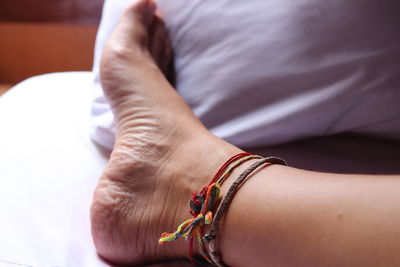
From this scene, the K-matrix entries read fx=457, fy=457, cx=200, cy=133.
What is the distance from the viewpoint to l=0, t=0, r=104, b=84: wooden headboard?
4.68 feet

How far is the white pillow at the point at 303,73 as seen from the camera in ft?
2.08

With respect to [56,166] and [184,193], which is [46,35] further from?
[184,193]

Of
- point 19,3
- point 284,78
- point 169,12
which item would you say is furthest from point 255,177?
point 19,3

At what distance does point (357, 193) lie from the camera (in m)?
0.44

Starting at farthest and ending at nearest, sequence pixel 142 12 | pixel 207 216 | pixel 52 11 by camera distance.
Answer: pixel 52 11, pixel 142 12, pixel 207 216

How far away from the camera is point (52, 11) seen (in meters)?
1.44

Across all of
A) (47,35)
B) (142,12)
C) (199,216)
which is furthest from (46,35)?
(199,216)

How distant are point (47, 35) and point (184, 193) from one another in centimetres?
109

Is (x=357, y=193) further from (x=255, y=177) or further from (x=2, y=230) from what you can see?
(x=2, y=230)

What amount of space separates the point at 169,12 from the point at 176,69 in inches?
4.1

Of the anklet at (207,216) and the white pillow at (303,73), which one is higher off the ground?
the white pillow at (303,73)

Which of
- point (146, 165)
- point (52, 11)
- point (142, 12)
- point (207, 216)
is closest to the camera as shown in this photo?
point (207, 216)

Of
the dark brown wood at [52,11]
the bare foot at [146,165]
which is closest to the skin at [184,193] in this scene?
the bare foot at [146,165]

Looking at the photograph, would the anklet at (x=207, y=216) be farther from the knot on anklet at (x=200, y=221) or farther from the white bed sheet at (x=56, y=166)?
the white bed sheet at (x=56, y=166)
